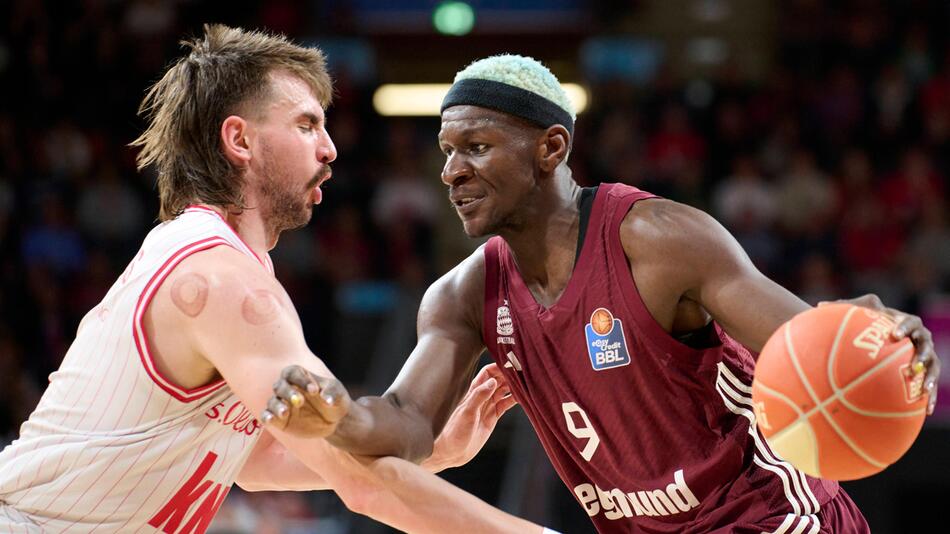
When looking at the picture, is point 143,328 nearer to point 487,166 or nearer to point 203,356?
point 203,356

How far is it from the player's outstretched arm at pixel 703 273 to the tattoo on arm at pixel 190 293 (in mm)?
1338

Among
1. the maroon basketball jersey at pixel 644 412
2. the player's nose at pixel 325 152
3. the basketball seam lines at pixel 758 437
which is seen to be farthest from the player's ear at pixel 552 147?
the basketball seam lines at pixel 758 437

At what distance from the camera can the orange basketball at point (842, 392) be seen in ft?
10.4

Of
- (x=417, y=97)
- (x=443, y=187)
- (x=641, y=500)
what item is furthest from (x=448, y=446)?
(x=417, y=97)

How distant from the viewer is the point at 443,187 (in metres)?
12.9

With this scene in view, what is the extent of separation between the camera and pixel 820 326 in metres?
3.22

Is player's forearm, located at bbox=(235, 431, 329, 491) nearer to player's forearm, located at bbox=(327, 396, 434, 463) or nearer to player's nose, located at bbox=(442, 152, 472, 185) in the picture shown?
player's forearm, located at bbox=(327, 396, 434, 463)

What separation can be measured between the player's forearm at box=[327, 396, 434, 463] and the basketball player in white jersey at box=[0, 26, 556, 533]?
0.07 meters

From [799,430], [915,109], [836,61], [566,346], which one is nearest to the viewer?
[799,430]

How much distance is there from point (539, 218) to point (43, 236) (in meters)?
7.74

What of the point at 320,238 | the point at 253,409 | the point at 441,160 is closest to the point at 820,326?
the point at 253,409

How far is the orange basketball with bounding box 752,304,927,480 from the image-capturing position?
10.4ft

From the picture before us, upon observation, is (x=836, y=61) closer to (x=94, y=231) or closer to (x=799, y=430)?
(x=94, y=231)

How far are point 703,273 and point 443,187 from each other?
9.35 m
